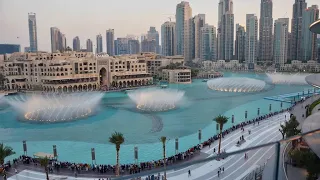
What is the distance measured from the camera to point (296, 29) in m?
93.8

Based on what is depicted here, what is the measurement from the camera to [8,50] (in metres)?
121

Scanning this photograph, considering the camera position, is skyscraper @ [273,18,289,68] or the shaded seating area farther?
skyscraper @ [273,18,289,68]

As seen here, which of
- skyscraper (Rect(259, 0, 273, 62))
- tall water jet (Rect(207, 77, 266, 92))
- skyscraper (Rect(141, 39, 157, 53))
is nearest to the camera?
tall water jet (Rect(207, 77, 266, 92))

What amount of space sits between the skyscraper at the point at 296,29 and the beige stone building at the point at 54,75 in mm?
A: 71671

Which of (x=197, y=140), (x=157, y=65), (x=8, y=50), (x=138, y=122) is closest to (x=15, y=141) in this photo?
(x=138, y=122)

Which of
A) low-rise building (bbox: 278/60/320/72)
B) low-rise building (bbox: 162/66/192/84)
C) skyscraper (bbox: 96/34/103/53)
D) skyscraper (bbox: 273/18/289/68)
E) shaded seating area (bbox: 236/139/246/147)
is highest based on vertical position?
skyscraper (bbox: 96/34/103/53)

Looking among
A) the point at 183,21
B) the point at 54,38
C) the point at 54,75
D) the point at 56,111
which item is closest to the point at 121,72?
the point at 54,75

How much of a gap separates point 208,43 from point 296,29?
29052mm

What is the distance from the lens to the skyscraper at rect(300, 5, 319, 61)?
288 ft

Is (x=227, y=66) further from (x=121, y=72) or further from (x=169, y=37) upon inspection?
(x=121, y=72)

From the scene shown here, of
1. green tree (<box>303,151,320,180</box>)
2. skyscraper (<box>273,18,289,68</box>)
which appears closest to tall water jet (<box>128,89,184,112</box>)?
green tree (<box>303,151,320,180</box>)

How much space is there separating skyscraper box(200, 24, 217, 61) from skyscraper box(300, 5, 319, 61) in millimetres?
29221

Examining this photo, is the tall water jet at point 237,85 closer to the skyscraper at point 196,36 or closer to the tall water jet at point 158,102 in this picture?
the tall water jet at point 158,102

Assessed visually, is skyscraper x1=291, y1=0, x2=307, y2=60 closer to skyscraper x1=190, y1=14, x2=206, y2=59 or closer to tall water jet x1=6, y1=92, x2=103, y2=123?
skyscraper x1=190, y1=14, x2=206, y2=59
